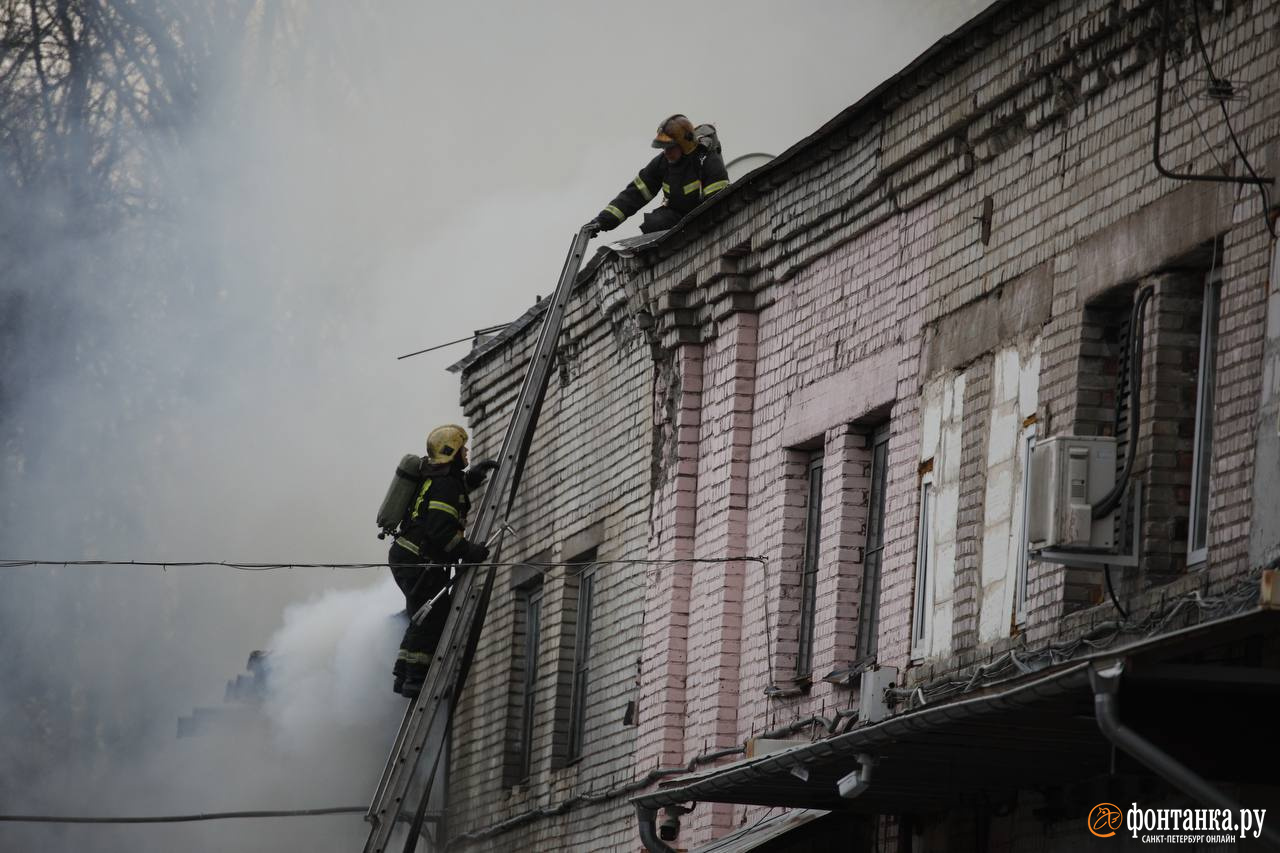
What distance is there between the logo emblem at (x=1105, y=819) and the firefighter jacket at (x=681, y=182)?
27.1 ft

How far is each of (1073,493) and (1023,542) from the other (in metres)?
1.15

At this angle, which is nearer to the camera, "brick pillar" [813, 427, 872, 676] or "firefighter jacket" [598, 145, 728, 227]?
"brick pillar" [813, 427, 872, 676]

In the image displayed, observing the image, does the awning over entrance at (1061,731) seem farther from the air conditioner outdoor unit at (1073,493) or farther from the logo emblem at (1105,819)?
the air conditioner outdoor unit at (1073,493)

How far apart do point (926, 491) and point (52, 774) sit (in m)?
18.1

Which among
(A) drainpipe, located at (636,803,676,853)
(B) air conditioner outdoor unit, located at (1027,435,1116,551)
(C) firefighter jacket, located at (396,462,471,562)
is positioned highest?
(C) firefighter jacket, located at (396,462,471,562)

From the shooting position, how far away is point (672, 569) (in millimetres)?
15500

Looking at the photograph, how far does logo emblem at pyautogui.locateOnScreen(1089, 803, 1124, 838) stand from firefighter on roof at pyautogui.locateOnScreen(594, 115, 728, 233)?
809 centimetres

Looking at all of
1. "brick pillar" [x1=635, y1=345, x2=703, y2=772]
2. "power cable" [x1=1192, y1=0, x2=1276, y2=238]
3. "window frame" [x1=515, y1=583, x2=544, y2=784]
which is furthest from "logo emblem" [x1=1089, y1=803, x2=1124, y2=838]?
"window frame" [x1=515, y1=583, x2=544, y2=784]

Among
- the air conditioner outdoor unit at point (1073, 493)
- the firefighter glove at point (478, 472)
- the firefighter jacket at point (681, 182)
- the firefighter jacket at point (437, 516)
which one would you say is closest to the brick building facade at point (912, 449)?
the air conditioner outdoor unit at point (1073, 493)

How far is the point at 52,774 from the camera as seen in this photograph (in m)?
28.2

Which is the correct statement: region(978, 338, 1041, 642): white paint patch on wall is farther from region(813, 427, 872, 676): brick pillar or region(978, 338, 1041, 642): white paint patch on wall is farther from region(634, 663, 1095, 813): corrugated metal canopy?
region(813, 427, 872, 676): brick pillar

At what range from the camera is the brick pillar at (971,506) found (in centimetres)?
1175

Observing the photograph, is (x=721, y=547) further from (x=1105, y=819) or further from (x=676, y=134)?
(x=1105, y=819)

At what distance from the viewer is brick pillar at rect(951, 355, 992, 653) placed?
11.8m
